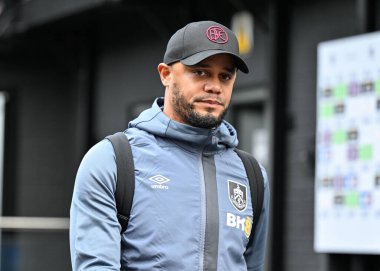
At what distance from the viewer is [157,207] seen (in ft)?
10.2

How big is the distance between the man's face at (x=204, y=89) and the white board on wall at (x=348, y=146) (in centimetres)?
398

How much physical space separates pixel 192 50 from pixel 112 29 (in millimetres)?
8666

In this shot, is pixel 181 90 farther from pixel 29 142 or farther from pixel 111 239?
pixel 29 142

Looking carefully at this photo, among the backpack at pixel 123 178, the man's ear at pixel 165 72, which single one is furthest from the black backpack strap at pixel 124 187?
the man's ear at pixel 165 72

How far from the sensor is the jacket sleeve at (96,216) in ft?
9.83

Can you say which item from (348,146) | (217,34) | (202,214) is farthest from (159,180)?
(348,146)

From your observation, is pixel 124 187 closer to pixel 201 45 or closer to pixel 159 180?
pixel 159 180

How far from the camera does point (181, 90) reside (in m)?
3.19

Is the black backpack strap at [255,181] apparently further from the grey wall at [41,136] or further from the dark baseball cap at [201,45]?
the grey wall at [41,136]

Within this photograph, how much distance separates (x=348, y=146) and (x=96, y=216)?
14.5 feet

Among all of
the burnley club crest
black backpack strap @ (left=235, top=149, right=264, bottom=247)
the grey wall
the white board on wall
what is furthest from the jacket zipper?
the grey wall

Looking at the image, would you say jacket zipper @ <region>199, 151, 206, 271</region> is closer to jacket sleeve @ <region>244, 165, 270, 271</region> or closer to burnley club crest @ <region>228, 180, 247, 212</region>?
burnley club crest @ <region>228, 180, 247, 212</region>

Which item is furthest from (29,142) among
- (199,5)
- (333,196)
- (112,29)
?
(333,196)

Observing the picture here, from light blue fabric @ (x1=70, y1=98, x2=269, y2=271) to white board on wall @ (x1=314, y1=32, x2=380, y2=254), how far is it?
3864mm
